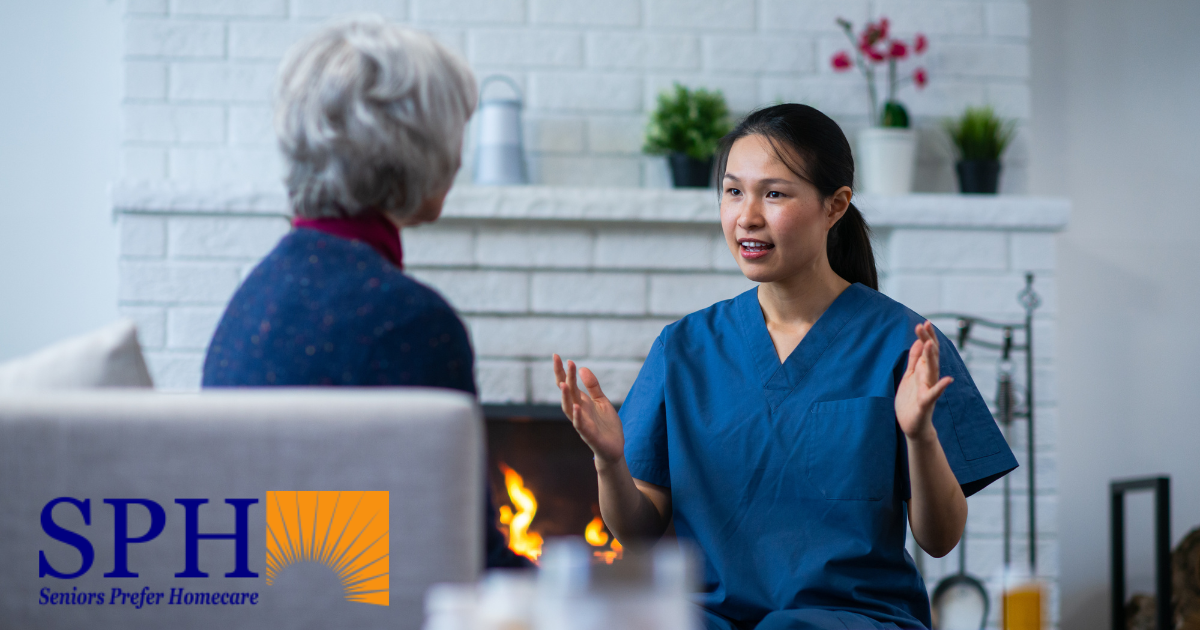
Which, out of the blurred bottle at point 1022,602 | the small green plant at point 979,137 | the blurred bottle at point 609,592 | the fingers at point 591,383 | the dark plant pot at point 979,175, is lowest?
the blurred bottle at point 1022,602

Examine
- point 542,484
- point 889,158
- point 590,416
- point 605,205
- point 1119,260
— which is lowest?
point 542,484

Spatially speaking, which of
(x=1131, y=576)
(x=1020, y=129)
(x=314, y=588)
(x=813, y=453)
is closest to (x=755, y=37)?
(x=1020, y=129)

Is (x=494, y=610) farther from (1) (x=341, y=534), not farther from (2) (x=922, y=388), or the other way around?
(2) (x=922, y=388)

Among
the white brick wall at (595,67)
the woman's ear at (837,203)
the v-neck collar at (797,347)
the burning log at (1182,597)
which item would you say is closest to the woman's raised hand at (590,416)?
the v-neck collar at (797,347)

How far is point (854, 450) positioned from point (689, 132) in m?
1.22

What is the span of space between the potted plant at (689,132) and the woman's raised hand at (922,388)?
120 centimetres

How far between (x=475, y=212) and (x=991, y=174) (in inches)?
50.5

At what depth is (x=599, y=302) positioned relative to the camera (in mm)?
2205

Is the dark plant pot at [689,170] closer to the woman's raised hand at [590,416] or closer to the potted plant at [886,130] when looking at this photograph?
the potted plant at [886,130]

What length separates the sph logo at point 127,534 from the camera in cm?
66

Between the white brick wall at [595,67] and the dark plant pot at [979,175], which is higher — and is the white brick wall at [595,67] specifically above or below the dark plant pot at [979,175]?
above

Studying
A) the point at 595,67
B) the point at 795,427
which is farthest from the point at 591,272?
the point at 795,427

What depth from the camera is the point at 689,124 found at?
2180 mm

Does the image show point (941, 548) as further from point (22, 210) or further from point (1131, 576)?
point (22, 210)
